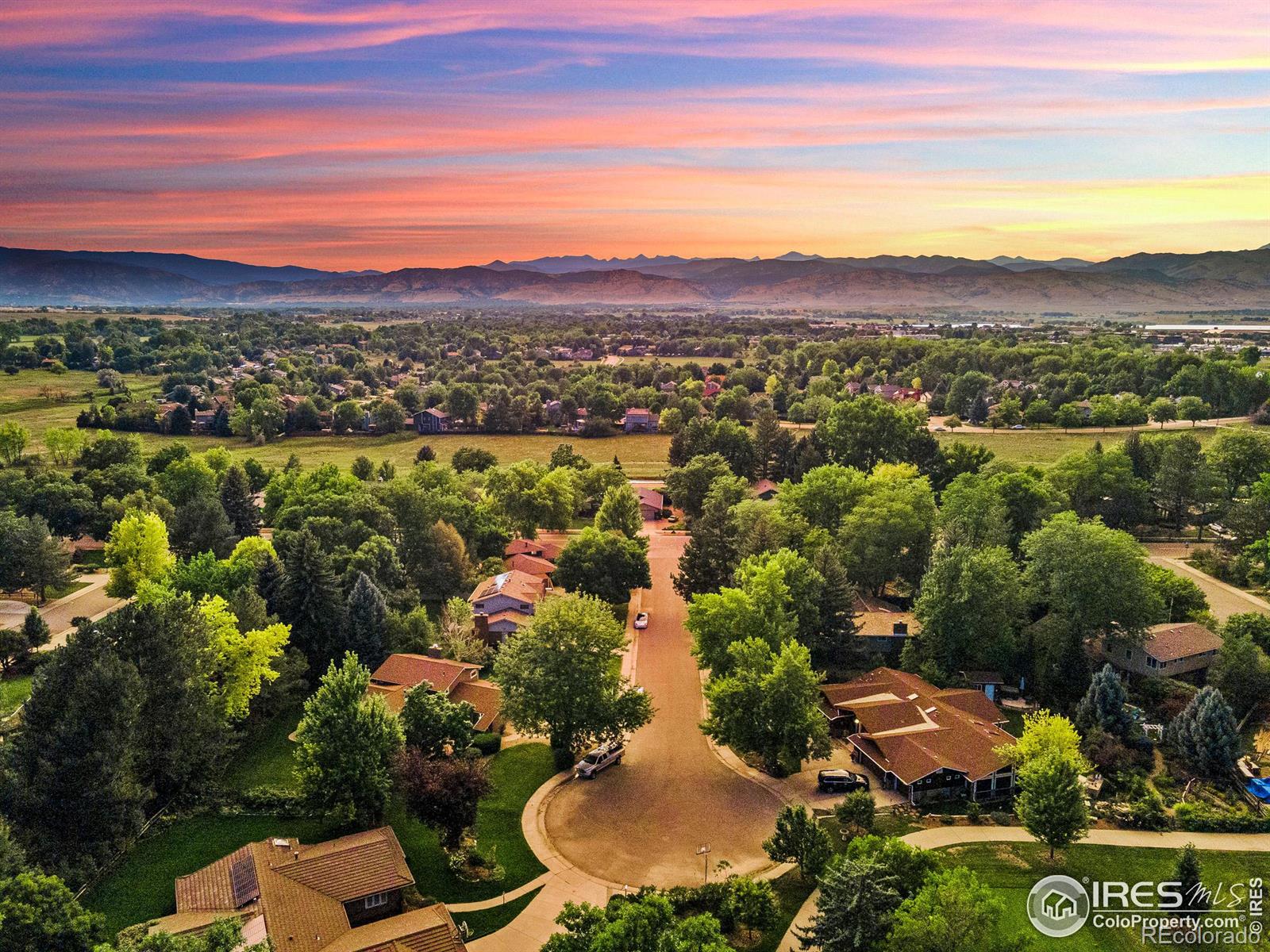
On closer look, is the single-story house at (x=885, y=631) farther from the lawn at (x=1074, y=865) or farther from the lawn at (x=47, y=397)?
the lawn at (x=47, y=397)

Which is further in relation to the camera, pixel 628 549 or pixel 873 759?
pixel 628 549

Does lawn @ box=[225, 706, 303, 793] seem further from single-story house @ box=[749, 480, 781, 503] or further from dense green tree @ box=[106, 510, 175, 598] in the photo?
single-story house @ box=[749, 480, 781, 503]

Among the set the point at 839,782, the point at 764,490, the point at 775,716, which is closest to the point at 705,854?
the point at 775,716

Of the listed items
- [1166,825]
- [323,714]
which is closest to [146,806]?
[323,714]

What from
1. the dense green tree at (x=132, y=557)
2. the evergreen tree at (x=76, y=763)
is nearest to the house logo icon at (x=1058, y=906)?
the evergreen tree at (x=76, y=763)

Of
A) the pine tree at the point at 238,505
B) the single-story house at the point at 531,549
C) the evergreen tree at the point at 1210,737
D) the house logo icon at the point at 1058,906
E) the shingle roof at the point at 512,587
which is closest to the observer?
the house logo icon at the point at 1058,906

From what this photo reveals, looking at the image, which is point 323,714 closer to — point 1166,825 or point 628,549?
point 628,549
